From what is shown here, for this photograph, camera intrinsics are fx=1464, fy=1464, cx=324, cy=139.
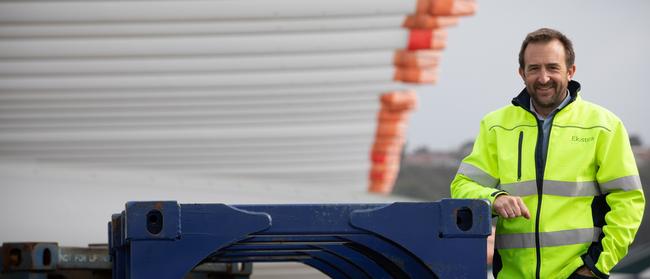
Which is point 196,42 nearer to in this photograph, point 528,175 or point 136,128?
point 136,128

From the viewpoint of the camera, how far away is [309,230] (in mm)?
3877

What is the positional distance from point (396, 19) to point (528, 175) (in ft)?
29.5

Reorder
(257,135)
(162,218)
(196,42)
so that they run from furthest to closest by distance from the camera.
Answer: (257,135) → (196,42) → (162,218)

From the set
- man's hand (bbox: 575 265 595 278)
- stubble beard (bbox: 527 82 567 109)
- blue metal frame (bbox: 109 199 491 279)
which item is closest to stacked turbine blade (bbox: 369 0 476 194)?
stubble beard (bbox: 527 82 567 109)

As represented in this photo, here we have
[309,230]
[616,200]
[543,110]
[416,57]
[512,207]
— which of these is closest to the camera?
[309,230]

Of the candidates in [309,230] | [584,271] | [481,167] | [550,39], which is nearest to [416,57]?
[481,167]

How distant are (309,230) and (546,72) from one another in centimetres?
90

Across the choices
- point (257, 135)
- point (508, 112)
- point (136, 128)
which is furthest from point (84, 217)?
point (508, 112)

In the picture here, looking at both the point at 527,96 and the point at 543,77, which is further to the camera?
the point at 527,96

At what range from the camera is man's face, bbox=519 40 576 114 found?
13.9 ft

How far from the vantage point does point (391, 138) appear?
20.4 m

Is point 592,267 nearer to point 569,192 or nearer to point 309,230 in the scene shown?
point 569,192

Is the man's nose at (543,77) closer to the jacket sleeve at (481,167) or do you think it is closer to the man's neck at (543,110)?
the man's neck at (543,110)

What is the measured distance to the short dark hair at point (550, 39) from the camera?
4.28 metres
